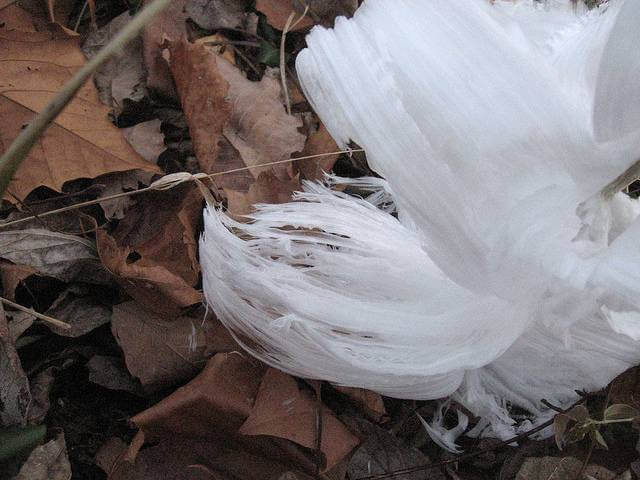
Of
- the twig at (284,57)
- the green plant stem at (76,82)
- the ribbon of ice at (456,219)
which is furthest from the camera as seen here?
the twig at (284,57)

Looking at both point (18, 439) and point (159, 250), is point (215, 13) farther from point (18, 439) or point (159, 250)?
A: point (18, 439)

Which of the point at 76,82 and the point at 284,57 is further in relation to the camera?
the point at 284,57

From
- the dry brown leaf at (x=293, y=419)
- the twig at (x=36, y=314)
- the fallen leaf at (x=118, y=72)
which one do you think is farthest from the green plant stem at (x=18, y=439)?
the fallen leaf at (x=118, y=72)

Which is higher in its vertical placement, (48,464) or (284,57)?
(284,57)

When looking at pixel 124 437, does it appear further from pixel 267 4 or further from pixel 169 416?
pixel 267 4

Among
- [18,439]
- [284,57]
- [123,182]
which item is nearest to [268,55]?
[284,57]

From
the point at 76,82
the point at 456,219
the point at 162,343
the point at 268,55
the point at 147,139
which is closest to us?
the point at 76,82

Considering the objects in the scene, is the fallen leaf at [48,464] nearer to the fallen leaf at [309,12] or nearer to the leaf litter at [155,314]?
the leaf litter at [155,314]
